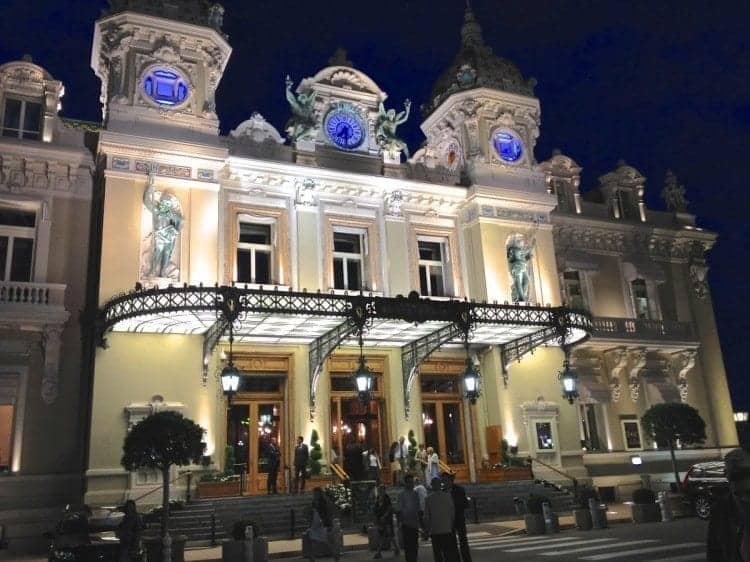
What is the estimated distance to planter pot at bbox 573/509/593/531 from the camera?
704 inches

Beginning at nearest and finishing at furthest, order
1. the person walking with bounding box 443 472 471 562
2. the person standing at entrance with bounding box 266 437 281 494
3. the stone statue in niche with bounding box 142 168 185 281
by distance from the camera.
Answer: the person walking with bounding box 443 472 471 562, the person standing at entrance with bounding box 266 437 281 494, the stone statue in niche with bounding box 142 168 185 281

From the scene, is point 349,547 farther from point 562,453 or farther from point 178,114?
point 178,114

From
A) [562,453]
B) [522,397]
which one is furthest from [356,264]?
[562,453]

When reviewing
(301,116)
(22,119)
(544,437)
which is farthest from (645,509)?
(22,119)

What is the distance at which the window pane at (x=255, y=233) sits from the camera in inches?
985

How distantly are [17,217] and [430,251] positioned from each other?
1428 centimetres

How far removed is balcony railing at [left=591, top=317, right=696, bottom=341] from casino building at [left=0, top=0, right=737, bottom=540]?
92 millimetres

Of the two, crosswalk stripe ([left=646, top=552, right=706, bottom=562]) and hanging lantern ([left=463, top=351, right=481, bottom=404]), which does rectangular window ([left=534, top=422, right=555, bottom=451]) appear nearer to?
hanging lantern ([left=463, top=351, right=481, bottom=404])

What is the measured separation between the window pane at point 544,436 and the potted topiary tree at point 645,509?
6601 mm

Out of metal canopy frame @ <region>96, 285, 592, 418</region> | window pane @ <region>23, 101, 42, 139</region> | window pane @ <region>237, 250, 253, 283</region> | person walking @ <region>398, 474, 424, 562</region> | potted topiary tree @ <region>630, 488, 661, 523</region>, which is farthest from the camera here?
window pane @ <region>237, 250, 253, 283</region>

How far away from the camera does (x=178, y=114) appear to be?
23.8 metres

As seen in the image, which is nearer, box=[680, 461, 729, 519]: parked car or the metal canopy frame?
box=[680, 461, 729, 519]: parked car

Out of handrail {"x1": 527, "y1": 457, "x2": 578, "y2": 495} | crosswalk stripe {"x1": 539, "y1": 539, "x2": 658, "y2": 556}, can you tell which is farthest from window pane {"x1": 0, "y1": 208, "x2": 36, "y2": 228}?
handrail {"x1": 527, "y1": 457, "x2": 578, "y2": 495}

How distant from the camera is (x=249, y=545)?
1403cm
